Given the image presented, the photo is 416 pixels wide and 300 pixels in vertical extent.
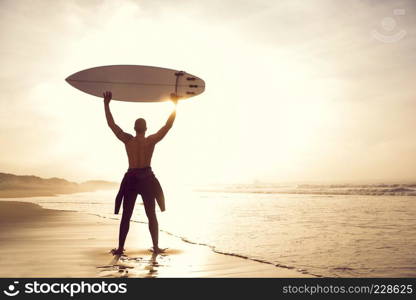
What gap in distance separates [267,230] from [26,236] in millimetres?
5112

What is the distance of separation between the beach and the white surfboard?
9.55 feet

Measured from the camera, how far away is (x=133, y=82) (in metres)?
7.93

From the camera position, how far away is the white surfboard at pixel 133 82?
785cm

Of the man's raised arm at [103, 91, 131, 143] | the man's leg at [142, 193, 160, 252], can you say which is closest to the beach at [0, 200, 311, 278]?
the man's leg at [142, 193, 160, 252]

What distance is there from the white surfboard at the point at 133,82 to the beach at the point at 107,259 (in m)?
2.91

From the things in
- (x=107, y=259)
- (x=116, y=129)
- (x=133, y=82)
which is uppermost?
(x=133, y=82)

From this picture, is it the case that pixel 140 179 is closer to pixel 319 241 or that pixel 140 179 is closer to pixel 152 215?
pixel 152 215

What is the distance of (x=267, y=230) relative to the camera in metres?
8.77

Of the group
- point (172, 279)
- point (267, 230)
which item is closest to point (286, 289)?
point (172, 279)

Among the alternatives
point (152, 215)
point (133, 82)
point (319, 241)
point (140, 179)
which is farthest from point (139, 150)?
point (319, 241)

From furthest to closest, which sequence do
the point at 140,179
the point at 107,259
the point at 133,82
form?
1. the point at 133,82
2. the point at 140,179
3. the point at 107,259

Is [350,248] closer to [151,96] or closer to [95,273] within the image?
[95,273]

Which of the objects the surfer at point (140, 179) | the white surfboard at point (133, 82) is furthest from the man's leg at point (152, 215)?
the white surfboard at point (133, 82)

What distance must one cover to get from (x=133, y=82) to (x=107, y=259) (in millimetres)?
3729
